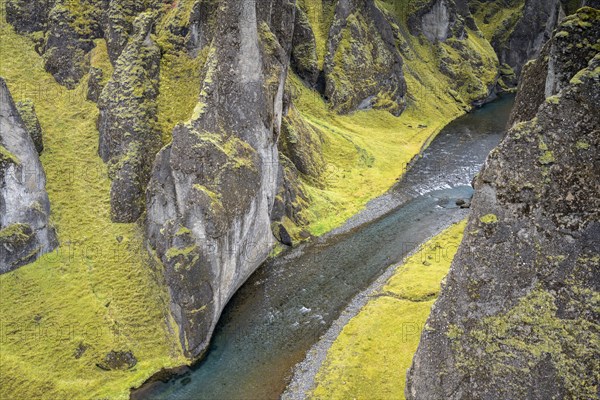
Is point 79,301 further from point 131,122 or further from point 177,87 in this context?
point 177,87

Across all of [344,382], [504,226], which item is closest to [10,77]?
[344,382]

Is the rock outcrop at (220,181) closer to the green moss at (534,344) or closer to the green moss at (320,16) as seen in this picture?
the green moss at (534,344)

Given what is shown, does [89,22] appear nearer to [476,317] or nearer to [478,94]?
[476,317]

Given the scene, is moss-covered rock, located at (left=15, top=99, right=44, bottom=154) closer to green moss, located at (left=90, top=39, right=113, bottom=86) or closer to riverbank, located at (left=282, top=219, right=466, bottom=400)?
green moss, located at (left=90, top=39, right=113, bottom=86)

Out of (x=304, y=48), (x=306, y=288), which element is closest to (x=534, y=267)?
(x=306, y=288)

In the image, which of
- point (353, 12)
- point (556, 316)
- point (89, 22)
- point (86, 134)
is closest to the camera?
point (556, 316)
